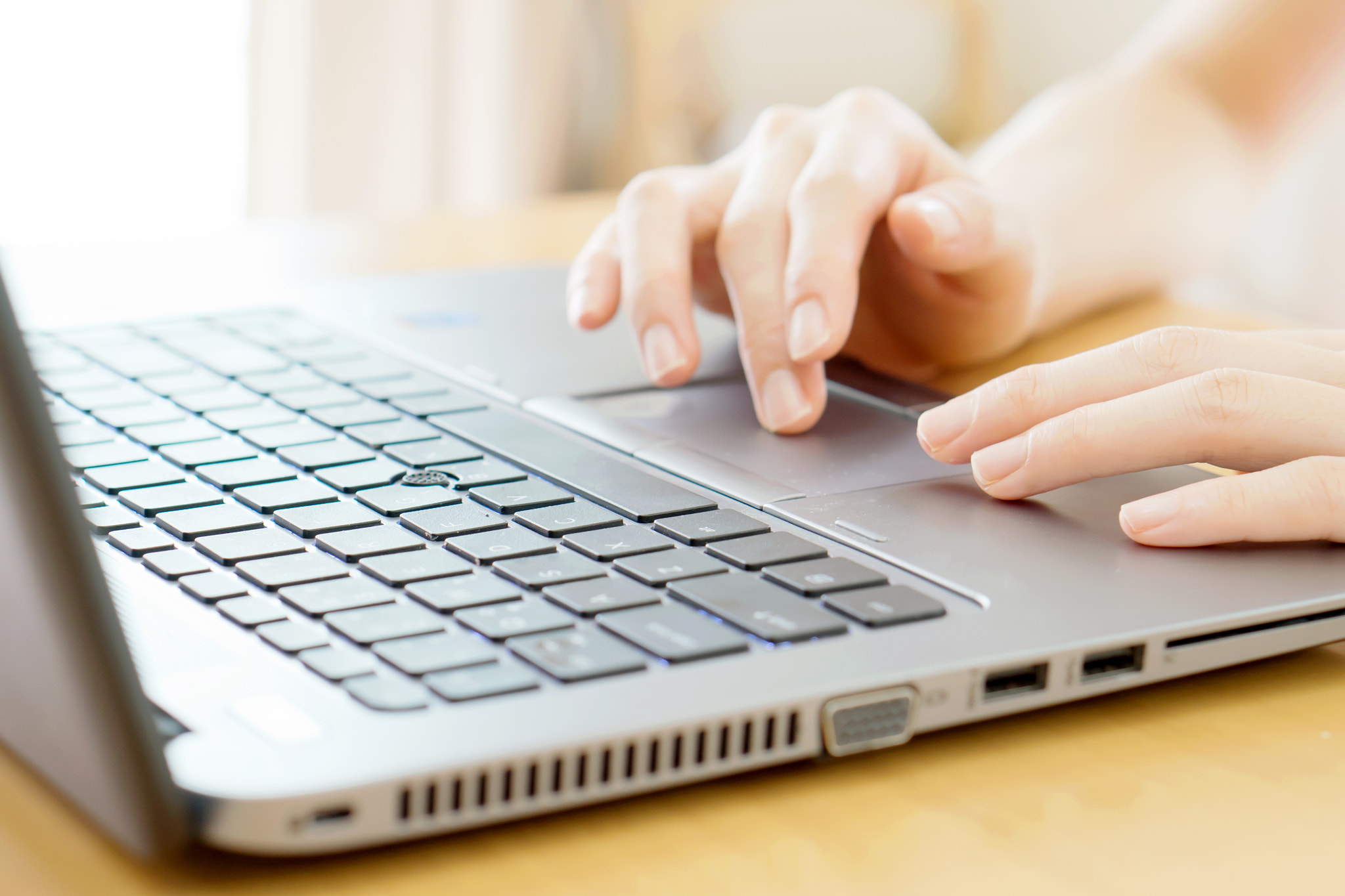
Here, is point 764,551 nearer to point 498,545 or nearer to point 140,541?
point 498,545

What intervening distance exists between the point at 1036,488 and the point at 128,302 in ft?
2.18

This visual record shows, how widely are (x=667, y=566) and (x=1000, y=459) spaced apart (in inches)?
5.9

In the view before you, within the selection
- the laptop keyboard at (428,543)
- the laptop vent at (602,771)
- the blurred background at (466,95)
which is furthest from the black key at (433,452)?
the blurred background at (466,95)

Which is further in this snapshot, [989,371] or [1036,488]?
[989,371]

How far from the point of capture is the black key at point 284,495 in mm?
455

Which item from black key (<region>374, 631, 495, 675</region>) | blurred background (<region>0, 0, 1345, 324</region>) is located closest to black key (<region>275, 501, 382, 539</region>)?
black key (<region>374, 631, 495, 675</region>)

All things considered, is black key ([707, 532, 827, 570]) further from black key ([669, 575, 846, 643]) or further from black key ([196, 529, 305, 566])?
black key ([196, 529, 305, 566])

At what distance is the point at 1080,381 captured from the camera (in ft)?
1.66

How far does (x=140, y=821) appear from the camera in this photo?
0.28m

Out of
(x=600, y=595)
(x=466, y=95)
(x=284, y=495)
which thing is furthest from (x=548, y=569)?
(x=466, y=95)

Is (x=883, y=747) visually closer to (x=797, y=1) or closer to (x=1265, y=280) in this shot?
(x=1265, y=280)

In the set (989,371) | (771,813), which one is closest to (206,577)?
(771,813)

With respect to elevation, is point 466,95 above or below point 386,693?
above

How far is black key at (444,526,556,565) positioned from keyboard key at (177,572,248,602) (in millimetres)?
65
